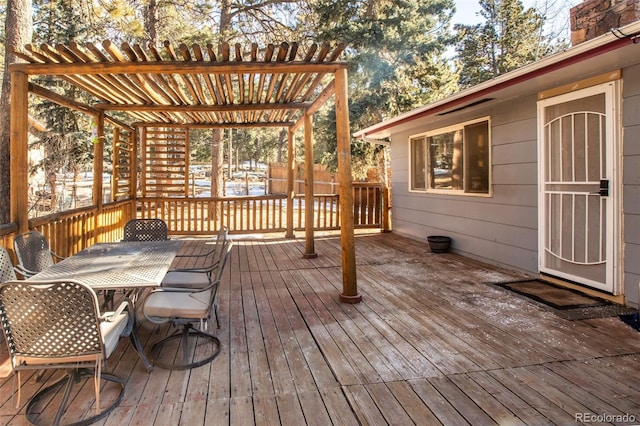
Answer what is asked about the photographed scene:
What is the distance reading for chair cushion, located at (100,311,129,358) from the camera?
198 cm

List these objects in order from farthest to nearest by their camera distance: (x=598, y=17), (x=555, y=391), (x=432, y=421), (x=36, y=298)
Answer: (x=598, y=17) < (x=555, y=391) < (x=432, y=421) < (x=36, y=298)

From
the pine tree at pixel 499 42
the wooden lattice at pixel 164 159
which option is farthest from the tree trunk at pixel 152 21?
the pine tree at pixel 499 42

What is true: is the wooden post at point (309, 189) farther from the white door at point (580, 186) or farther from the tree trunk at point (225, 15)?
the tree trunk at point (225, 15)

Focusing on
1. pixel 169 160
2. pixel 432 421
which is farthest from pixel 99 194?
pixel 432 421

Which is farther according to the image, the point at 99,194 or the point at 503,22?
the point at 503,22

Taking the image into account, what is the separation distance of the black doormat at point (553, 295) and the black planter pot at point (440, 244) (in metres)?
1.81

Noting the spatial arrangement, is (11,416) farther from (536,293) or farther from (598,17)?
(598,17)

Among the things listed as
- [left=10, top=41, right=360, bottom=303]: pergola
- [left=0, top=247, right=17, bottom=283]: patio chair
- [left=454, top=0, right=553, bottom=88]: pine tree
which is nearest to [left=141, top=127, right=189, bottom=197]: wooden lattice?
[left=10, top=41, right=360, bottom=303]: pergola

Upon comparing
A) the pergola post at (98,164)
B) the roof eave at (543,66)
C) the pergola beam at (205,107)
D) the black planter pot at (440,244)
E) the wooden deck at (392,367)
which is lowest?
the wooden deck at (392,367)

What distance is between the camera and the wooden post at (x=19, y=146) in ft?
11.4

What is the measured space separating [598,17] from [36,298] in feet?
17.2

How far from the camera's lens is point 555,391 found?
218cm

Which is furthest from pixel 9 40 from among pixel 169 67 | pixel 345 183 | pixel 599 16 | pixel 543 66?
pixel 599 16

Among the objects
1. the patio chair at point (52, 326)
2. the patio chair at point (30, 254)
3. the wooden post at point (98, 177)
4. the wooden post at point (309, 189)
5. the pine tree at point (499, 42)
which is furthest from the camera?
the pine tree at point (499, 42)
